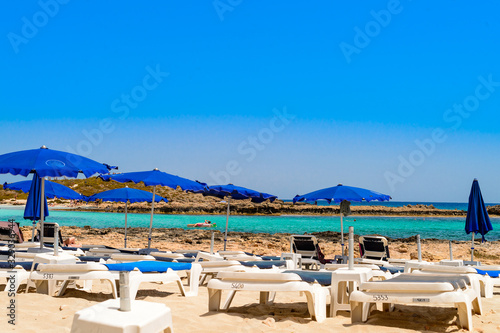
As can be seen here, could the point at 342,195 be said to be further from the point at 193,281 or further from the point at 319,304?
the point at 319,304

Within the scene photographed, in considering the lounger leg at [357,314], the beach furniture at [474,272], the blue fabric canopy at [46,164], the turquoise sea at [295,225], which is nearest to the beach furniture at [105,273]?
the blue fabric canopy at [46,164]

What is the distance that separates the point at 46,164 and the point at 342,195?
214 inches

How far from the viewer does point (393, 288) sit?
3.80 m

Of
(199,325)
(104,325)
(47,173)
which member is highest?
(47,173)

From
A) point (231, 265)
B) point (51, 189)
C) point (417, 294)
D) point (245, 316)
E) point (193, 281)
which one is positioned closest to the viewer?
point (417, 294)

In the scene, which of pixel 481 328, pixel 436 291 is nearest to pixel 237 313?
pixel 436 291

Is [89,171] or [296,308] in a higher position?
[89,171]

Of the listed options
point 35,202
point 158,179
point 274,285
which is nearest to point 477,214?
point 158,179

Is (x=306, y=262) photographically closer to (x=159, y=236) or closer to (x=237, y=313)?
(x=237, y=313)

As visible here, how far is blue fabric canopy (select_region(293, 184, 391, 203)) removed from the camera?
8852 millimetres

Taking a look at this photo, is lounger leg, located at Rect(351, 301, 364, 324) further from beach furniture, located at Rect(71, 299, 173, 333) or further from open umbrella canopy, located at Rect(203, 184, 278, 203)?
open umbrella canopy, located at Rect(203, 184, 278, 203)

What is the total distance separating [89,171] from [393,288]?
3910 millimetres

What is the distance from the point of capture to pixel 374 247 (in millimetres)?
8914

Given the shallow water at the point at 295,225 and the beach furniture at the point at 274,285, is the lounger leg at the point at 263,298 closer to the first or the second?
the beach furniture at the point at 274,285
